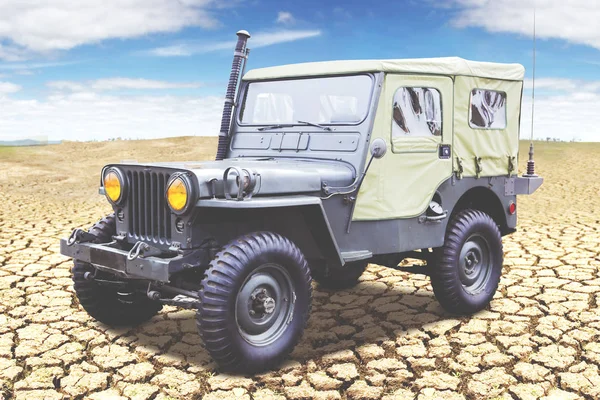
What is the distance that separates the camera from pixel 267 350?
3.64 m

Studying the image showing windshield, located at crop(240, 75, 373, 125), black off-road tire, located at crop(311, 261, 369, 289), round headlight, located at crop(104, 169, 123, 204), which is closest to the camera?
round headlight, located at crop(104, 169, 123, 204)

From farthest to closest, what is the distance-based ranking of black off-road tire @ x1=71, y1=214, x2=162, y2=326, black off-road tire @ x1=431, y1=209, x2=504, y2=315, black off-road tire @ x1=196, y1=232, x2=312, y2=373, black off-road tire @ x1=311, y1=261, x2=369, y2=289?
black off-road tire @ x1=311, y1=261, x2=369, y2=289
black off-road tire @ x1=431, y1=209, x2=504, y2=315
black off-road tire @ x1=71, y1=214, x2=162, y2=326
black off-road tire @ x1=196, y1=232, x2=312, y2=373

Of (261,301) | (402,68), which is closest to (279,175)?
(261,301)

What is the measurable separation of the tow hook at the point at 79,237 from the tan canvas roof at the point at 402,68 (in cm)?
174

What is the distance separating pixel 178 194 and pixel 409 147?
1714 mm

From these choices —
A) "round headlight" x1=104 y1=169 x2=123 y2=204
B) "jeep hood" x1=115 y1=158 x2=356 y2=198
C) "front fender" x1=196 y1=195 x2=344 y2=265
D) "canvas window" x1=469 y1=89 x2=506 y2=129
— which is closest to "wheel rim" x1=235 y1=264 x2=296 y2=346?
"front fender" x1=196 y1=195 x2=344 y2=265

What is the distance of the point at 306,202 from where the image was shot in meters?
3.61

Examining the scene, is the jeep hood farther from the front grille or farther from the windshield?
the windshield

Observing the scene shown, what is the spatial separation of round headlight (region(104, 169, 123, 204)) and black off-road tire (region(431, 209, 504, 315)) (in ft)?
7.43

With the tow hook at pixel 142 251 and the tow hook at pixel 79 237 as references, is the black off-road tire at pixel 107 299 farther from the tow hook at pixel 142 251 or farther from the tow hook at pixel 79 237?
the tow hook at pixel 142 251

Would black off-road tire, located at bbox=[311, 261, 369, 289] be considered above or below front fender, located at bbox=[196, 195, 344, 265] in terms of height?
below

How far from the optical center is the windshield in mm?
4305

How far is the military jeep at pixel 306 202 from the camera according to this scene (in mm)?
3498

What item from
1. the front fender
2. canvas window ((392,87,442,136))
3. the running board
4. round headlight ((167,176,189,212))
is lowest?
the running board
